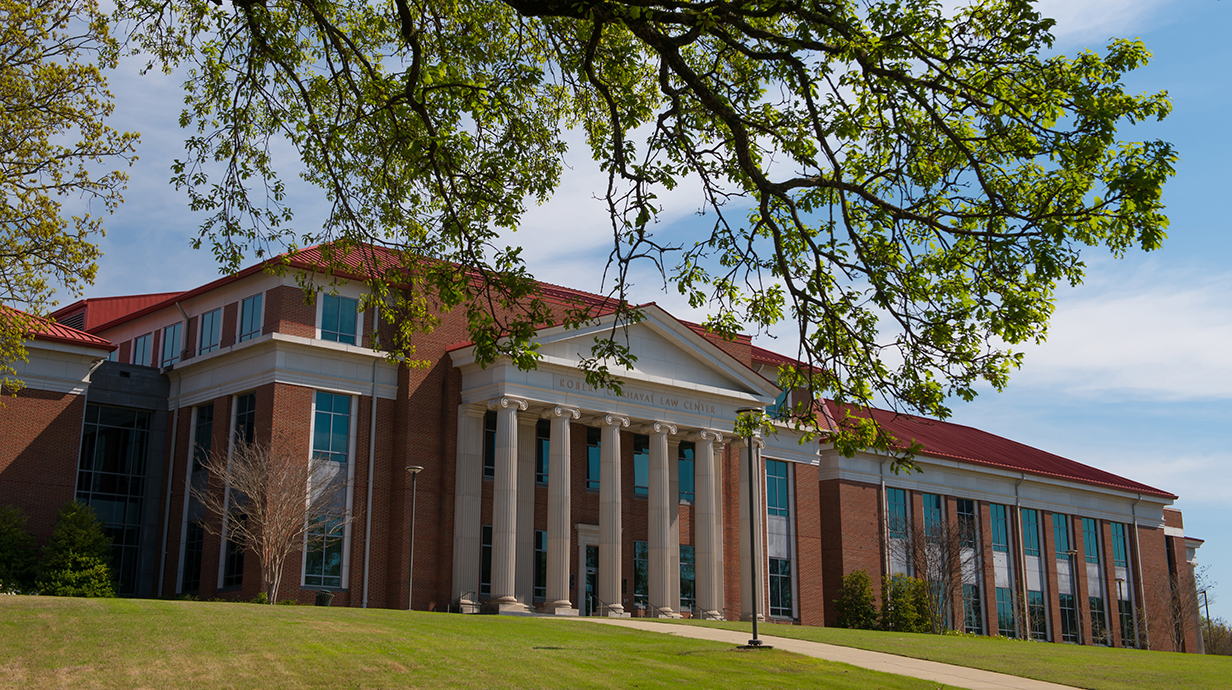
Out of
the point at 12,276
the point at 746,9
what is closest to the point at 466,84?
the point at 746,9

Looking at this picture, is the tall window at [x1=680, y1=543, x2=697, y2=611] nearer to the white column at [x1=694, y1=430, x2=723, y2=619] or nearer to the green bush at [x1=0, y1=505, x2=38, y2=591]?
the white column at [x1=694, y1=430, x2=723, y2=619]

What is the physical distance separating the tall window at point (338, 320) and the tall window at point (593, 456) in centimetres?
1031

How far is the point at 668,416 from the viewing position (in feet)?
147

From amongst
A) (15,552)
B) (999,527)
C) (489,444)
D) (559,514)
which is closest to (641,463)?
(559,514)

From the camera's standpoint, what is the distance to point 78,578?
35.4 m

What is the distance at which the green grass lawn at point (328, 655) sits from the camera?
17891 millimetres

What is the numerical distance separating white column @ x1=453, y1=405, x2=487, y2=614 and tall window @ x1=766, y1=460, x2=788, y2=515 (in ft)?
53.6

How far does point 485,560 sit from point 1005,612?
1311 inches

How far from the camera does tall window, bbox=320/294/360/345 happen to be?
132ft

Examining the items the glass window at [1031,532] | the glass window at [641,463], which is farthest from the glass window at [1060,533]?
the glass window at [641,463]

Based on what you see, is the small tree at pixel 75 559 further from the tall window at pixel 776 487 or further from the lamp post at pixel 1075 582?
the lamp post at pixel 1075 582

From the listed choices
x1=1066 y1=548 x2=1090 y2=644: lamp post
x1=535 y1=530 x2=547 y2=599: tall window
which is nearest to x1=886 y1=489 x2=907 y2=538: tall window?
x1=1066 y1=548 x2=1090 y2=644: lamp post

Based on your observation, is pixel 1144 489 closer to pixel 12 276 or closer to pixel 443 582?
pixel 443 582

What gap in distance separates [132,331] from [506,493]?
1824cm
